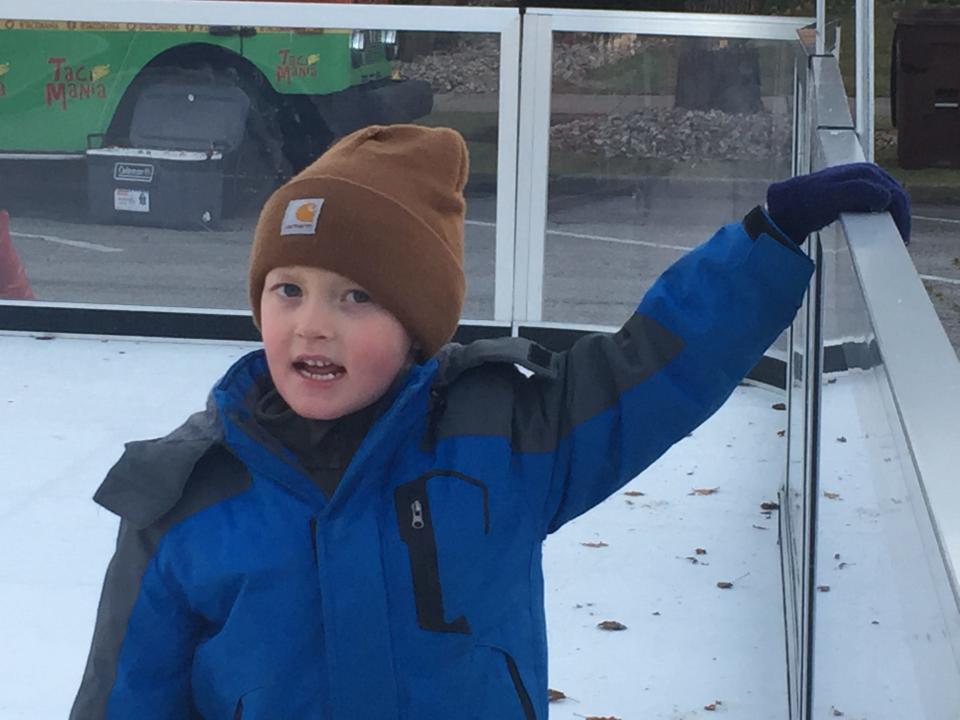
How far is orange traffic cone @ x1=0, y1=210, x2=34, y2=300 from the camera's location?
621cm

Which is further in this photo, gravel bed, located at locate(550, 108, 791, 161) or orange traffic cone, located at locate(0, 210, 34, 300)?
orange traffic cone, located at locate(0, 210, 34, 300)

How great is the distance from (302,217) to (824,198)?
1.91 ft

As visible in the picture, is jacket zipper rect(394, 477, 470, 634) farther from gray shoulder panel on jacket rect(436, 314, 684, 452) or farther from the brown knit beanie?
the brown knit beanie

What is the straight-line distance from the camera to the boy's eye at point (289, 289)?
1854 mm

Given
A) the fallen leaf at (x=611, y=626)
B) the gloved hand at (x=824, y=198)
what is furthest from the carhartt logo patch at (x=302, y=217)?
the fallen leaf at (x=611, y=626)

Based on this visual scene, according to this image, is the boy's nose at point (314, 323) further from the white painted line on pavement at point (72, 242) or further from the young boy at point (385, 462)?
the white painted line on pavement at point (72, 242)

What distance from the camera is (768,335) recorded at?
6.04 ft

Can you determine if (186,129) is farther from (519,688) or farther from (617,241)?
(519,688)

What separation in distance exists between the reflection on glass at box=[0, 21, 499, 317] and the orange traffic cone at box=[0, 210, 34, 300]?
0.12 feet

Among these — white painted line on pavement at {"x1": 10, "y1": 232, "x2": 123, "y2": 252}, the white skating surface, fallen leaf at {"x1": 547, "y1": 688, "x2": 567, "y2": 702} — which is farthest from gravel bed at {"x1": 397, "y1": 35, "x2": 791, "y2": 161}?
fallen leaf at {"x1": 547, "y1": 688, "x2": 567, "y2": 702}

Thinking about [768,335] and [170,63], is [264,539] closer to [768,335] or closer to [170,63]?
[768,335]

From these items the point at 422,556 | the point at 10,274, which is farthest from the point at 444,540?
the point at 10,274

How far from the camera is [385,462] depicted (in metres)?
1.79

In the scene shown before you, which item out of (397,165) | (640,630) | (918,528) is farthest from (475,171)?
(918,528)
